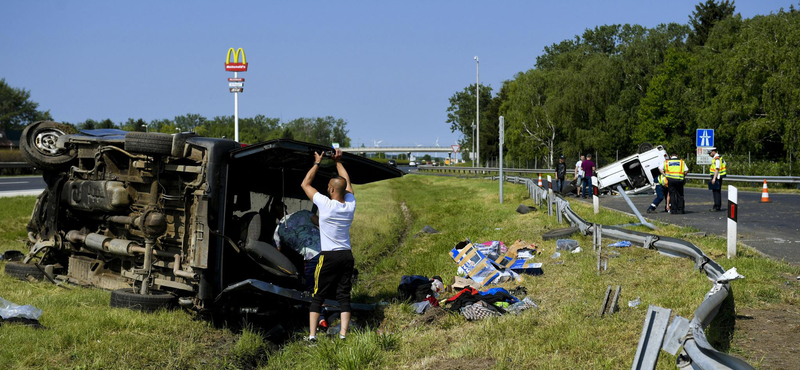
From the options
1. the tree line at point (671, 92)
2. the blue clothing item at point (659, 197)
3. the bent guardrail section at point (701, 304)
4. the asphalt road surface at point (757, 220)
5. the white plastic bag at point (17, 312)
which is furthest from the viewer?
the tree line at point (671, 92)

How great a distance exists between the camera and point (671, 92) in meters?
61.8

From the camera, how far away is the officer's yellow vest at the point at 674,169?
712 inches

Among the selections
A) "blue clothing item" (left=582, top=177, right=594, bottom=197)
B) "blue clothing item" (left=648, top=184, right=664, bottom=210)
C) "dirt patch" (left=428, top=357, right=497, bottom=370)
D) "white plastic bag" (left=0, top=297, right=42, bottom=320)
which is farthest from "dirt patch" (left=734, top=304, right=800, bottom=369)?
"blue clothing item" (left=582, top=177, right=594, bottom=197)

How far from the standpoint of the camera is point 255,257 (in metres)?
8.29

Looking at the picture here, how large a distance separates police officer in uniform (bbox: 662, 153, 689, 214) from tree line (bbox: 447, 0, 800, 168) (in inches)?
1141

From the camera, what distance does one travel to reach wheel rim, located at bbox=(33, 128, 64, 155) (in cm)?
998

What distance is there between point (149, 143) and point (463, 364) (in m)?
4.72

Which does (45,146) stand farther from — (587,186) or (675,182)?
(587,186)

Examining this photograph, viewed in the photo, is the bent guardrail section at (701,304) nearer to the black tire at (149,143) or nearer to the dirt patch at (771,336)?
the dirt patch at (771,336)

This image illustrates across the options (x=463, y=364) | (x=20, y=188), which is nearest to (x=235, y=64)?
(x=20, y=188)

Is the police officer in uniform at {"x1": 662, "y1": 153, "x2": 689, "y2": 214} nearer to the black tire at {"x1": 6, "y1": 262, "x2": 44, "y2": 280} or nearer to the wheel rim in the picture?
the wheel rim

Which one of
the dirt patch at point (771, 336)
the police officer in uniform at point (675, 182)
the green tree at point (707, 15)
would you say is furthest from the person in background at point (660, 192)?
the green tree at point (707, 15)

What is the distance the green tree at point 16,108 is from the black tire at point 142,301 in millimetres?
Answer: 119583

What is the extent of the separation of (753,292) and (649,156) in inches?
786
